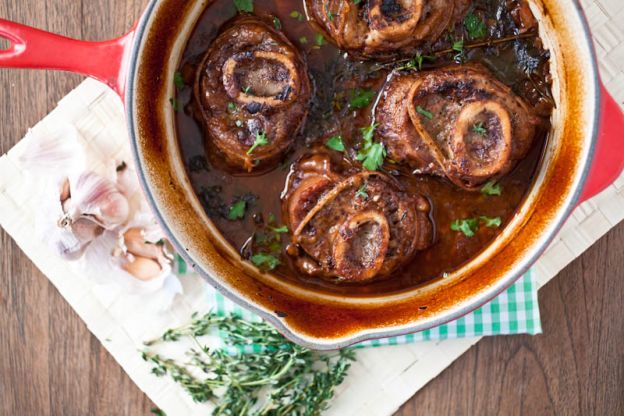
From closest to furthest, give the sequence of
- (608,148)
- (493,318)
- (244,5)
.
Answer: (608,148)
(244,5)
(493,318)

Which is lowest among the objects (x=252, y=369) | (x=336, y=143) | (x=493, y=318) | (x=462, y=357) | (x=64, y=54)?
(x=462, y=357)

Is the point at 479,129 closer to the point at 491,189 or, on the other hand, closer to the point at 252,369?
the point at 491,189

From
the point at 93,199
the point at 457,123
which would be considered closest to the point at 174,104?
the point at 93,199

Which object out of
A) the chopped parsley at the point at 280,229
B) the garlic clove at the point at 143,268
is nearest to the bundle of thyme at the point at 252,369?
the garlic clove at the point at 143,268

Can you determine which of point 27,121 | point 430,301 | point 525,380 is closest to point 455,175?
point 430,301

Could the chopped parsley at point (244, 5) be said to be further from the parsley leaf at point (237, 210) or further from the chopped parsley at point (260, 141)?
the parsley leaf at point (237, 210)
